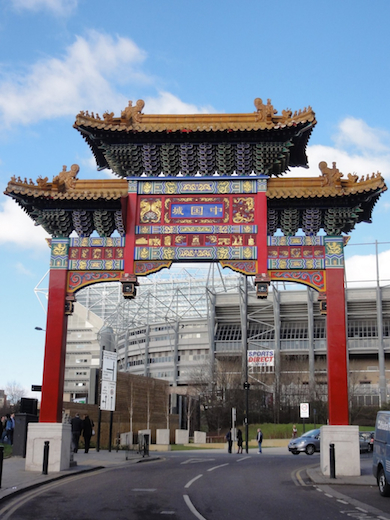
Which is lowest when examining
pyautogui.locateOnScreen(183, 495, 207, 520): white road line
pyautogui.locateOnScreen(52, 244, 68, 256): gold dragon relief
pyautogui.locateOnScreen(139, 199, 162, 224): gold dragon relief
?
pyautogui.locateOnScreen(183, 495, 207, 520): white road line

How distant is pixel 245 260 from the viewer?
2245 cm

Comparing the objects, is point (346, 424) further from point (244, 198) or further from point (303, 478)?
point (244, 198)

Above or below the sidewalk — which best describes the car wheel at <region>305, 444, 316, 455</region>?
below

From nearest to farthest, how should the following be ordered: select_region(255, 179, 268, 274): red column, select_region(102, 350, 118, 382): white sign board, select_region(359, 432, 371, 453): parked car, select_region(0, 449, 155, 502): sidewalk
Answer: select_region(0, 449, 155, 502): sidewalk
select_region(255, 179, 268, 274): red column
select_region(102, 350, 118, 382): white sign board
select_region(359, 432, 371, 453): parked car

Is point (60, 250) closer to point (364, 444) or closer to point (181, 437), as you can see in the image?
point (364, 444)

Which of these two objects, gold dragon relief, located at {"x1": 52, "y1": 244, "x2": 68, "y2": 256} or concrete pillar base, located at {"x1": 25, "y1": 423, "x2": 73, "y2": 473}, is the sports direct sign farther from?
concrete pillar base, located at {"x1": 25, "y1": 423, "x2": 73, "y2": 473}

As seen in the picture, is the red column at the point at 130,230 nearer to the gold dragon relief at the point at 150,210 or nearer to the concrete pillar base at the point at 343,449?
the gold dragon relief at the point at 150,210

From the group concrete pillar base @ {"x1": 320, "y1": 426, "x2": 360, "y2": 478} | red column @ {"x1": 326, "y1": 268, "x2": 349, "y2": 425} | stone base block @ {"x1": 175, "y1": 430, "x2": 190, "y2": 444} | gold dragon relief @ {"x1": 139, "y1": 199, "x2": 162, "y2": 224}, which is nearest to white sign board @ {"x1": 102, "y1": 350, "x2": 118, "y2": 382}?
gold dragon relief @ {"x1": 139, "y1": 199, "x2": 162, "y2": 224}

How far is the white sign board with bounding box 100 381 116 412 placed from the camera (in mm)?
29719

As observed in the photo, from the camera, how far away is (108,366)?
30.9 m

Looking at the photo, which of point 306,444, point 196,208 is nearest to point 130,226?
point 196,208

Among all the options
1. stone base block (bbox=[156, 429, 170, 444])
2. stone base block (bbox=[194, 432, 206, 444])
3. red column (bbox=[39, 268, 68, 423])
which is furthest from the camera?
stone base block (bbox=[194, 432, 206, 444])

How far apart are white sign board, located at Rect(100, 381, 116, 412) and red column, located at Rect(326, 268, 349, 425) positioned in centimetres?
1273

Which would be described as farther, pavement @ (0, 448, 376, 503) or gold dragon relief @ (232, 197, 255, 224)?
gold dragon relief @ (232, 197, 255, 224)
